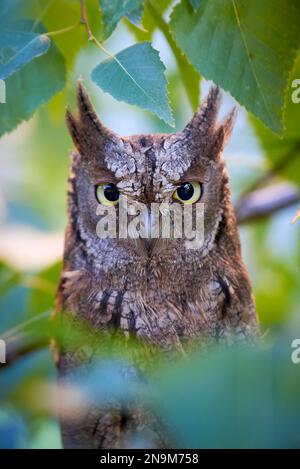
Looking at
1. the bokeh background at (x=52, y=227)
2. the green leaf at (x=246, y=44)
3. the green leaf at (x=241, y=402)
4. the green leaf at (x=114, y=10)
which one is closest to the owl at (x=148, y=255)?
the bokeh background at (x=52, y=227)

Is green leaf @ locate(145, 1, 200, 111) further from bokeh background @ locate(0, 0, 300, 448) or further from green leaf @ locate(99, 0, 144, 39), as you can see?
green leaf @ locate(99, 0, 144, 39)

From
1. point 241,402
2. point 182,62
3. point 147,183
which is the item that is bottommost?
point 241,402

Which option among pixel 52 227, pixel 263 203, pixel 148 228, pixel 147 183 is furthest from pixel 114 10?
pixel 52 227

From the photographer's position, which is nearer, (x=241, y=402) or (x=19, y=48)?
(x=241, y=402)

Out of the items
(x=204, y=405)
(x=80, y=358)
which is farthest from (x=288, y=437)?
(x=80, y=358)

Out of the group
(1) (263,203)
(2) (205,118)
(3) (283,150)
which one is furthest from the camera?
(1) (263,203)

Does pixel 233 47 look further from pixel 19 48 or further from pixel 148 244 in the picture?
pixel 148 244

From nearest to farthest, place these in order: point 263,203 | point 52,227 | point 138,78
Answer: point 138,78 → point 263,203 → point 52,227
